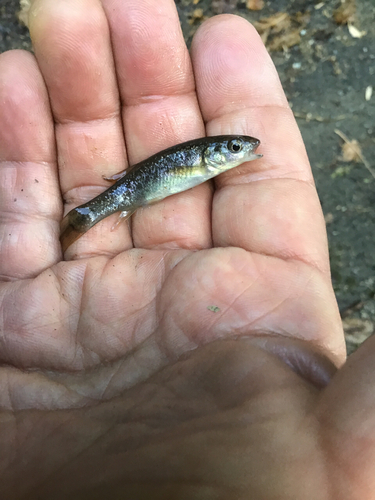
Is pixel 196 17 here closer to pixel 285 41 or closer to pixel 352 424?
pixel 285 41

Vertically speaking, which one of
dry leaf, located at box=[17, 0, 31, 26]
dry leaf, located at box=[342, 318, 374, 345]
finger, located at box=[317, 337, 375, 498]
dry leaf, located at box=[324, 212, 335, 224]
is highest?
dry leaf, located at box=[17, 0, 31, 26]

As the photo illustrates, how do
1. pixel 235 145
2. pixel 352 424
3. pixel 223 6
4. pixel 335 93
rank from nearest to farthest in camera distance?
1. pixel 352 424
2. pixel 235 145
3. pixel 335 93
4. pixel 223 6

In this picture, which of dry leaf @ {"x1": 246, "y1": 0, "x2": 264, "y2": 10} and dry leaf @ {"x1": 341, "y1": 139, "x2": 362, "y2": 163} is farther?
dry leaf @ {"x1": 246, "y1": 0, "x2": 264, "y2": 10}

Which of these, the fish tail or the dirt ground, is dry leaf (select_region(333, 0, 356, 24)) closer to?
the dirt ground

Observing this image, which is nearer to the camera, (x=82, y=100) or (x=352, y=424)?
(x=352, y=424)

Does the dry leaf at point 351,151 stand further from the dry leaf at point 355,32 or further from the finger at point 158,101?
the finger at point 158,101

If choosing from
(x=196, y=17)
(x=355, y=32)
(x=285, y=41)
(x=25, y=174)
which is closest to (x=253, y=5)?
(x=285, y=41)

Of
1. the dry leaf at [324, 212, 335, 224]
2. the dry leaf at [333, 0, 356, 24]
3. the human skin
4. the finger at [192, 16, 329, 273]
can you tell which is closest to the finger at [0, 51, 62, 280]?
the human skin

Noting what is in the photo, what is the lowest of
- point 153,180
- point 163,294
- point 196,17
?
point 163,294
